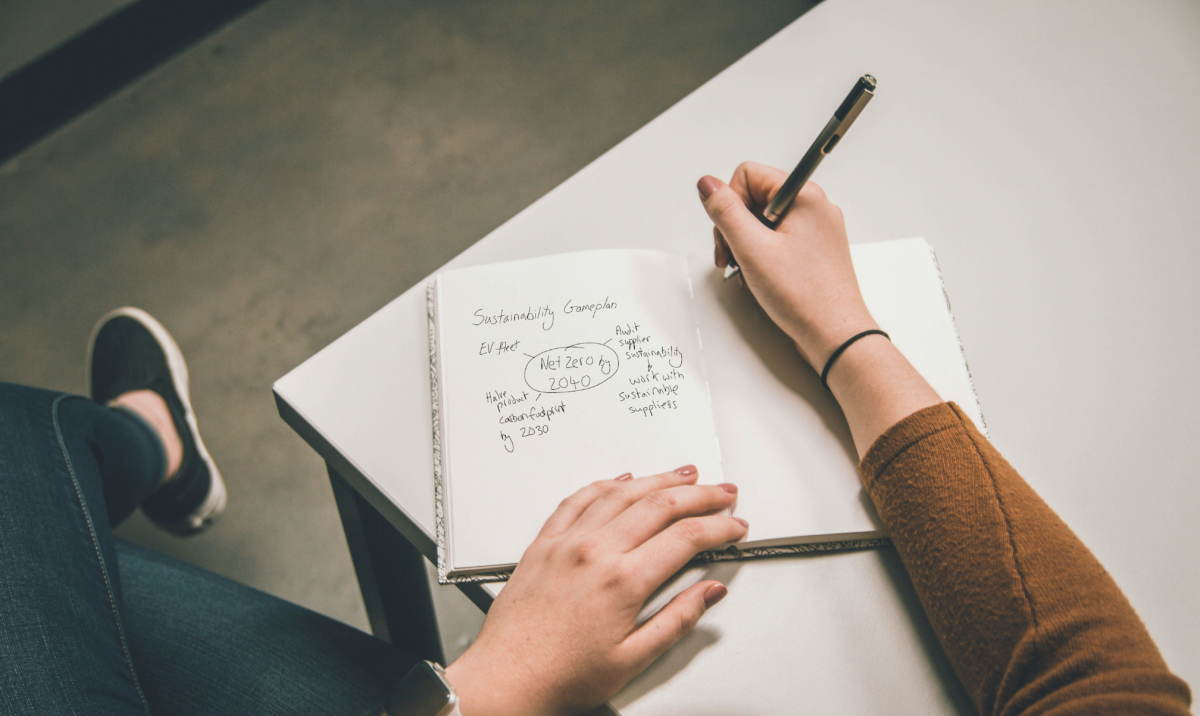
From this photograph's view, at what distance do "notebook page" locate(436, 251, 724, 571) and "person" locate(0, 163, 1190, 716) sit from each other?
0.03 m

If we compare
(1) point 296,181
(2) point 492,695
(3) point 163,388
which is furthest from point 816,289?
(1) point 296,181

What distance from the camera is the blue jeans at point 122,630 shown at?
1.71ft

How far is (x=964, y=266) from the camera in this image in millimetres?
583

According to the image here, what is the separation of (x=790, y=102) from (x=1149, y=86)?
368mm

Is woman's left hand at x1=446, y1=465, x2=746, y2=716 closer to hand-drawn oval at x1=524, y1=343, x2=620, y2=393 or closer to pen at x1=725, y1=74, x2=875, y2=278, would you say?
hand-drawn oval at x1=524, y1=343, x2=620, y2=393

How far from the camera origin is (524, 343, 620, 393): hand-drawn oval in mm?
502

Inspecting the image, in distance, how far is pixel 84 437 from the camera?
0.74m

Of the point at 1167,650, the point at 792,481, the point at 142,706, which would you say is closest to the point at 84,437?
the point at 142,706

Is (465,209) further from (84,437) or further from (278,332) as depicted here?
(84,437)

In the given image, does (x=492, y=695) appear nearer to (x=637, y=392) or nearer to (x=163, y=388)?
(x=637, y=392)

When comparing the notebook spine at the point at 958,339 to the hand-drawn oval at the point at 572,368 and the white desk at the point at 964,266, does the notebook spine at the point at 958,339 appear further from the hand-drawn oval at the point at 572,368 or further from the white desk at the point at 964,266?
the hand-drawn oval at the point at 572,368

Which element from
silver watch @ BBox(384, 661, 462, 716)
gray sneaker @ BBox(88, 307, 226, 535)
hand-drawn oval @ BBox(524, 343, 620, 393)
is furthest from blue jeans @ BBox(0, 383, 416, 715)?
gray sneaker @ BBox(88, 307, 226, 535)

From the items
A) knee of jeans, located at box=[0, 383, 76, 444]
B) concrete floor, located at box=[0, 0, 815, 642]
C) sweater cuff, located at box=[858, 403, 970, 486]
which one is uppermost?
concrete floor, located at box=[0, 0, 815, 642]

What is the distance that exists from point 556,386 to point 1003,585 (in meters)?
0.32
